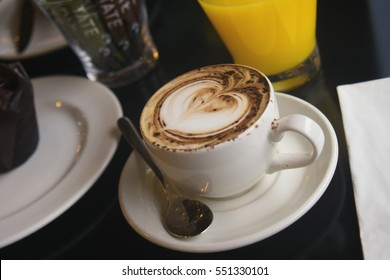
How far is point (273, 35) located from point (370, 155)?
213 millimetres

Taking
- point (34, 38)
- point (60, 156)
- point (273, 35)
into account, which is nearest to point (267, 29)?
point (273, 35)

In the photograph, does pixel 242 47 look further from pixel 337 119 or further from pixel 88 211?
pixel 88 211

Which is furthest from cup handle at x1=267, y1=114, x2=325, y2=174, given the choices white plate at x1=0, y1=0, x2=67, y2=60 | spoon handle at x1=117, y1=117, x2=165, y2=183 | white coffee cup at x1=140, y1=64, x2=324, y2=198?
white plate at x1=0, y1=0, x2=67, y2=60

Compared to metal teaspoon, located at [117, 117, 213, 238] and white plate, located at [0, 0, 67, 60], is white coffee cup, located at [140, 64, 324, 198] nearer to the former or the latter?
metal teaspoon, located at [117, 117, 213, 238]

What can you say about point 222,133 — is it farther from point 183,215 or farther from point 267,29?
point 267,29

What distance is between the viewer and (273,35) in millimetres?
647

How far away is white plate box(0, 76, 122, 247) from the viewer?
23.5 inches

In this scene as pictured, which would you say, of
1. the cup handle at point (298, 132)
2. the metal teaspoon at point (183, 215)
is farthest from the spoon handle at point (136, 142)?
the cup handle at point (298, 132)

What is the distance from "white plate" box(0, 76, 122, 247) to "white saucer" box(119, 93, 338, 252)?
9cm

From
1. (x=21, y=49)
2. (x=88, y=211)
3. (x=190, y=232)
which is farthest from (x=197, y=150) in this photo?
(x=21, y=49)

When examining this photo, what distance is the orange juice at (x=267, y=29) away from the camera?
2.02 feet
